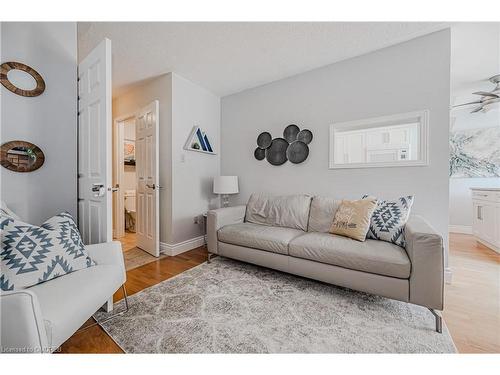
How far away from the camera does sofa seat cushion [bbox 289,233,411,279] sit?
1523 millimetres

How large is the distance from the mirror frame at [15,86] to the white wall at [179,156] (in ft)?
4.21

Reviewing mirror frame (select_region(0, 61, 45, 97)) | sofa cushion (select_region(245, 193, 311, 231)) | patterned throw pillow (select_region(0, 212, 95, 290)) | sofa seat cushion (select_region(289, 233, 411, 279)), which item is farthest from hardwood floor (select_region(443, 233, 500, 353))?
mirror frame (select_region(0, 61, 45, 97))

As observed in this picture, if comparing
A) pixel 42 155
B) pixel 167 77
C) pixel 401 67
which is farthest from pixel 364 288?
pixel 167 77

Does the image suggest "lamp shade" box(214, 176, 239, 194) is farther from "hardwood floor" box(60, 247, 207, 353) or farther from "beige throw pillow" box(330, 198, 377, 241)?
"beige throw pillow" box(330, 198, 377, 241)

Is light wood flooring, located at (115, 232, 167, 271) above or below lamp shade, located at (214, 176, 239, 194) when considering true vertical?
below

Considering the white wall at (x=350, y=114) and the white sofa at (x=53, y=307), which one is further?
the white wall at (x=350, y=114)

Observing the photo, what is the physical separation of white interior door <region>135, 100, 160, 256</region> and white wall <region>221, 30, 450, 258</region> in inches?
46.6

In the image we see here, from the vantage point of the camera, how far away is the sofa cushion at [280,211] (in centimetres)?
250

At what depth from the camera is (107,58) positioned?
155cm

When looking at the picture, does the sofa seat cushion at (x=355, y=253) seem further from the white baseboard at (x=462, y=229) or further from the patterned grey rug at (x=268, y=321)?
the white baseboard at (x=462, y=229)

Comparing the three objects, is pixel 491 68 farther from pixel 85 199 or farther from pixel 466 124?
pixel 85 199

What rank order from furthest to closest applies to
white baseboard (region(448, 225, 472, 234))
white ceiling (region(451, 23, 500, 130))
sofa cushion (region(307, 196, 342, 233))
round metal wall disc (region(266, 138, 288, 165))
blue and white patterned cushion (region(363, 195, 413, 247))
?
white baseboard (region(448, 225, 472, 234)) → round metal wall disc (region(266, 138, 288, 165)) → sofa cushion (region(307, 196, 342, 233)) → white ceiling (region(451, 23, 500, 130)) → blue and white patterned cushion (region(363, 195, 413, 247))

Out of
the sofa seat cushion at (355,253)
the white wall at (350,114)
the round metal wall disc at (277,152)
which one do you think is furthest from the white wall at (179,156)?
the sofa seat cushion at (355,253)

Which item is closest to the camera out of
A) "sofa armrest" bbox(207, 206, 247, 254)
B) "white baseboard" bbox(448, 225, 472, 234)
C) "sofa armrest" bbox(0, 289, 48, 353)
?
"sofa armrest" bbox(0, 289, 48, 353)
